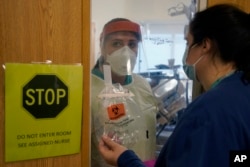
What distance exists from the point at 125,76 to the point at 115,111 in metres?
0.17

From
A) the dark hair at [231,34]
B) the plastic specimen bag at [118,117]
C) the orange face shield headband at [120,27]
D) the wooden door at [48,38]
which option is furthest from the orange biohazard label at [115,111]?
the dark hair at [231,34]

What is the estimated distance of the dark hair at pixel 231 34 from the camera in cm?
88

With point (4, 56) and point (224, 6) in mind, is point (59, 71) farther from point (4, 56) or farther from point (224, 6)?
point (224, 6)

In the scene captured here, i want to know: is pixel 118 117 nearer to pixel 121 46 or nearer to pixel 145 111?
pixel 145 111

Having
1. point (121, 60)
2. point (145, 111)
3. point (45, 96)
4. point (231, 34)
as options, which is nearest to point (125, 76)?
point (121, 60)

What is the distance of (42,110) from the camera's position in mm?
976

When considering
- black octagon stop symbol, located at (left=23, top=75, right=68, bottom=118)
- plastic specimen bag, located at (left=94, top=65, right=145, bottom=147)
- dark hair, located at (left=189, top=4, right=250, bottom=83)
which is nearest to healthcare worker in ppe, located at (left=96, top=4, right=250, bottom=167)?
dark hair, located at (left=189, top=4, right=250, bottom=83)

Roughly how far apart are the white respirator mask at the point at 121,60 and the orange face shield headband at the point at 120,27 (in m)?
0.08

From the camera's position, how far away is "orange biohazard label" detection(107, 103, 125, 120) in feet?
3.82

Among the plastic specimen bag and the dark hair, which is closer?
the dark hair

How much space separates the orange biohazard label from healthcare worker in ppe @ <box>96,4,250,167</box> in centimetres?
15

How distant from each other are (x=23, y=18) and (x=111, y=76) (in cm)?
44

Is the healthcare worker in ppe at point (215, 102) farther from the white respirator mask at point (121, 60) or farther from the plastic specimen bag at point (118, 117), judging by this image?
the white respirator mask at point (121, 60)

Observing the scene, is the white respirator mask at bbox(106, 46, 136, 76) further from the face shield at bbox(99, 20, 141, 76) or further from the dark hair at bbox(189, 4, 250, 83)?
the dark hair at bbox(189, 4, 250, 83)
